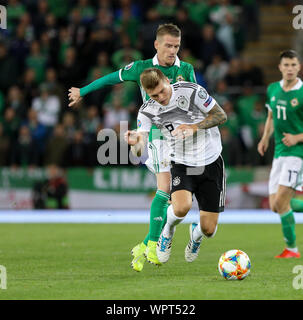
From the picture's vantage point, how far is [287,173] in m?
9.80

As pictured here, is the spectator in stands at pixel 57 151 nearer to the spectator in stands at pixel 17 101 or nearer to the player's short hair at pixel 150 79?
the spectator in stands at pixel 17 101

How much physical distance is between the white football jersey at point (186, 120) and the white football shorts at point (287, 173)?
5.70 feet

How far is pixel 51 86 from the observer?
17922 millimetres

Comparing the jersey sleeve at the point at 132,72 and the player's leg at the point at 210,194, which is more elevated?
the jersey sleeve at the point at 132,72

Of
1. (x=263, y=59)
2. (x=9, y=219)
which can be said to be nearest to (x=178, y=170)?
(x=9, y=219)

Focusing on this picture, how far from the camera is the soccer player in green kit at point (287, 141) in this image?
973 centimetres

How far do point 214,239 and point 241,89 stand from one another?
6899 millimetres

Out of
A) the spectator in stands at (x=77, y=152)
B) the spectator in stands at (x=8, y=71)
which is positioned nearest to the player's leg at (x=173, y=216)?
the spectator in stands at (x=77, y=152)

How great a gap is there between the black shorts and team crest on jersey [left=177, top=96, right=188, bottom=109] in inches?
24.0

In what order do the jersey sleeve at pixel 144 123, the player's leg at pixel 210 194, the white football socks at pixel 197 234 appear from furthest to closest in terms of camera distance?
the white football socks at pixel 197 234 → the player's leg at pixel 210 194 → the jersey sleeve at pixel 144 123

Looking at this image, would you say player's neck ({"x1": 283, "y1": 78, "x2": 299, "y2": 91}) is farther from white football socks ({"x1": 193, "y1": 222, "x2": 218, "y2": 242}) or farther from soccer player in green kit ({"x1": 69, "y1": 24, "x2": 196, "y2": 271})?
white football socks ({"x1": 193, "y1": 222, "x2": 218, "y2": 242})

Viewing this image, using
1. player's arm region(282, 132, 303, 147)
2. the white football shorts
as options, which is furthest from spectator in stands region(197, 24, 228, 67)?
player's arm region(282, 132, 303, 147)

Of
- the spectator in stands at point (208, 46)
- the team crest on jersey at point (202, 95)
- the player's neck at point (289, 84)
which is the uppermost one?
the spectator in stands at point (208, 46)
